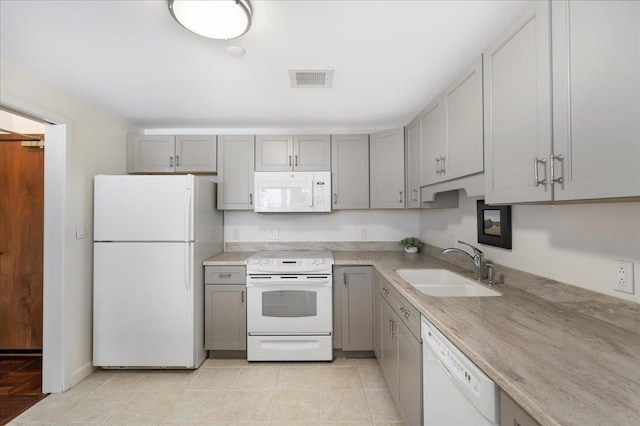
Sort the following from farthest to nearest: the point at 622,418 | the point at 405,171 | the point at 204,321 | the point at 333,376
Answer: the point at 405,171, the point at 204,321, the point at 333,376, the point at 622,418

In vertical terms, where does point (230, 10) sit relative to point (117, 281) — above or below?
above

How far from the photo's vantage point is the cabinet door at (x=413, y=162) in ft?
8.13

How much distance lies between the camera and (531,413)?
0.66 m

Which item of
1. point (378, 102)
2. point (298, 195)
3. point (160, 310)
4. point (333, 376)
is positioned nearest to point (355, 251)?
point (298, 195)

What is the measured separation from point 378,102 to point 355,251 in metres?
1.63

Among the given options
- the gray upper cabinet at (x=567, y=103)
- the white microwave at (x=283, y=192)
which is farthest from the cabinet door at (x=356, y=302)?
the gray upper cabinet at (x=567, y=103)

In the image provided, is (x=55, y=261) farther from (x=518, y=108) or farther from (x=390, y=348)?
(x=518, y=108)

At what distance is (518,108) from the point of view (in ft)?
3.89

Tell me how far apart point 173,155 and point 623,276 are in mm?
3432

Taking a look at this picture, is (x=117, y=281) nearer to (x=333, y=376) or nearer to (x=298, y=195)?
(x=298, y=195)

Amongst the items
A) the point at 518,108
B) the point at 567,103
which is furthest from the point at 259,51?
the point at 567,103

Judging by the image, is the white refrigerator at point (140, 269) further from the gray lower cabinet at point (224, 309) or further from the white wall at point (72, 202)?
the gray lower cabinet at point (224, 309)

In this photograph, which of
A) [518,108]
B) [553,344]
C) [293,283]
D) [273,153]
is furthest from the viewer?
[273,153]

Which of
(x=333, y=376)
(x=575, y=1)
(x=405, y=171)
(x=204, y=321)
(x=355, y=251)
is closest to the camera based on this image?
(x=575, y=1)
